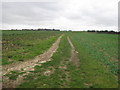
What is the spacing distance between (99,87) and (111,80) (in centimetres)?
159

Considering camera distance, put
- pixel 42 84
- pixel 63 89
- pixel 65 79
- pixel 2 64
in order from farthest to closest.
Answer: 1. pixel 2 64
2. pixel 65 79
3. pixel 42 84
4. pixel 63 89

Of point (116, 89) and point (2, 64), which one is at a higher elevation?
point (2, 64)

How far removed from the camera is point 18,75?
26.8 feet

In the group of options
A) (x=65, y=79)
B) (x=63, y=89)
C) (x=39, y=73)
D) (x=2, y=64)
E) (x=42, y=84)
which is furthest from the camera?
(x=2, y=64)

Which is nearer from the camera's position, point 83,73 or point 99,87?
point 99,87

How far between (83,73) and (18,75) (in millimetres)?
4584

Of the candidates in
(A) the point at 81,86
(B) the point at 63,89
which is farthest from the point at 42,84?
(A) the point at 81,86

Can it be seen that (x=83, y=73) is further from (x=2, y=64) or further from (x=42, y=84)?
(x=2, y=64)

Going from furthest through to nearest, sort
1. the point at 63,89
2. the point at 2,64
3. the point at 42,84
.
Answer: the point at 2,64, the point at 42,84, the point at 63,89

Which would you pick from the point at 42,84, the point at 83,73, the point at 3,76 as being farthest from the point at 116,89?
the point at 3,76

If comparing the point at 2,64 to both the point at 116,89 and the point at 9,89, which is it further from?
the point at 116,89

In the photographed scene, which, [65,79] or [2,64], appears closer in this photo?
[65,79]

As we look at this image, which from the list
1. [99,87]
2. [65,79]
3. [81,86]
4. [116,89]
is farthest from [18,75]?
[116,89]

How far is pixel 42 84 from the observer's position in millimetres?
6855
